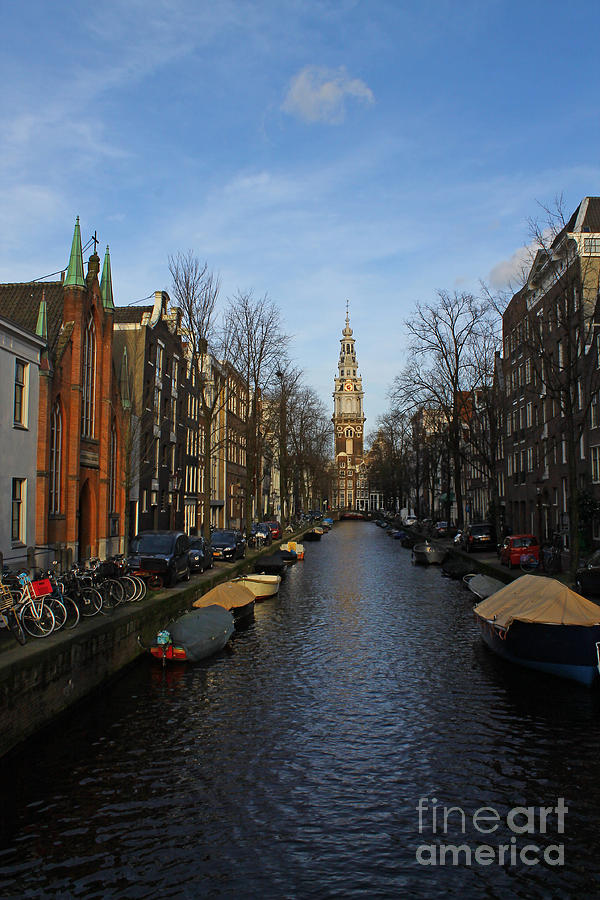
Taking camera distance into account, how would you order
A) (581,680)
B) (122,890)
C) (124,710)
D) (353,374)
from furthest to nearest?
(353,374) → (581,680) → (124,710) → (122,890)

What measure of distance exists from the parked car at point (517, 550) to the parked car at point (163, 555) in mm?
15562

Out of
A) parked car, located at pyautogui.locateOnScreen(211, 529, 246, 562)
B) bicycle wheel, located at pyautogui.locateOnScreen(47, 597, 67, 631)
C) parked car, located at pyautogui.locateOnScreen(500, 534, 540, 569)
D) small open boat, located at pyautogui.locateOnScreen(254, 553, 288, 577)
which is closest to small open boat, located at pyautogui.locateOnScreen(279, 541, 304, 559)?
Result: parked car, located at pyautogui.locateOnScreen(211, 529, 246, 562)

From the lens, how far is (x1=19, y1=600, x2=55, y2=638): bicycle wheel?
14.2m

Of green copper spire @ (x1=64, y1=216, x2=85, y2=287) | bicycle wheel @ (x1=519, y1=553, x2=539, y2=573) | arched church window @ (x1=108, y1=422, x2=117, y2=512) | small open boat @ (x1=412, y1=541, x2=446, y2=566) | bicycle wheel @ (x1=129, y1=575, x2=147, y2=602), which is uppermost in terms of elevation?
green copper spire @ (x1=64, y1=216, x2=85, y2=287)

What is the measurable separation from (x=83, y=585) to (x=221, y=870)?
11.8m

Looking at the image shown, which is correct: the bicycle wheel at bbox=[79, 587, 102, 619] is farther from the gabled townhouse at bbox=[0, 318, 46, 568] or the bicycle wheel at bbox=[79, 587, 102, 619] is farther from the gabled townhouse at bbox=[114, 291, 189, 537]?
the gabled townhouse at bbox=[114, 291, 189, 537]

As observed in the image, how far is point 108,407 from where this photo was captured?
3366cm

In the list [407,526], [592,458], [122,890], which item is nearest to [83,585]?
[122,890]

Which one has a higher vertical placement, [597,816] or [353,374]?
[353,374]

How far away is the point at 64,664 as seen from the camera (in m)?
13.7

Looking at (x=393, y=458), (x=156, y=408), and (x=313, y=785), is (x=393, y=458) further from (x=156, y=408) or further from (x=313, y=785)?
(x=313, y=785)

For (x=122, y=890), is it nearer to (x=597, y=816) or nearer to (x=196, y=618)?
(x=597, y=816)

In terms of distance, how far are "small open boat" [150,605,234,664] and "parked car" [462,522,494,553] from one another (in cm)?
3095

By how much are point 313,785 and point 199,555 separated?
21.6 m
